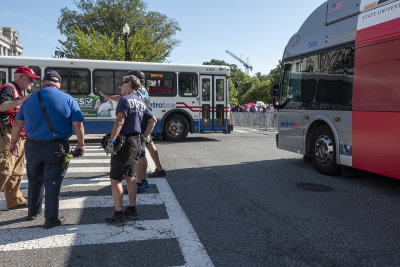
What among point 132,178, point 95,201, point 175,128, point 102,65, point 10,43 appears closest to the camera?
point 132,178

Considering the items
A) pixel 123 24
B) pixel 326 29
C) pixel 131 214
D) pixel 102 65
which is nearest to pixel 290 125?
pixel 326 29

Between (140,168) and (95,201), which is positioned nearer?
(95,201)

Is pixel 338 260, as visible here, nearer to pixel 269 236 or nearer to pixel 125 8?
pixel 269 236

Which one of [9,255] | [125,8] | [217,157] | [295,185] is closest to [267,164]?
[217,157]

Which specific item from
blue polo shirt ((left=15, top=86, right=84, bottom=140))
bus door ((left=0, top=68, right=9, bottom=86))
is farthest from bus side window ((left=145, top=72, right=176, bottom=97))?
blue polo shirt ((left=15, top=86, right=84, bottom=140))

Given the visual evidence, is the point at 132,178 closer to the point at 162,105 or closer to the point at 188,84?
the point at 162,105

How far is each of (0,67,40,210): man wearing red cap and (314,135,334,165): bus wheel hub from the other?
18.1ft

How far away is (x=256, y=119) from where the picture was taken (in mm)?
25688

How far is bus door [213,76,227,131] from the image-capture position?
14.5 meters

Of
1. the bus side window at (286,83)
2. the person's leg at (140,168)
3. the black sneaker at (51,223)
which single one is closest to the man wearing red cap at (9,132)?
the black sneaker at (51,223)

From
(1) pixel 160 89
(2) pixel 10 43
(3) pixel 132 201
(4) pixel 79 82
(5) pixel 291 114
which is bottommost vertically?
(3) pixel 132 201

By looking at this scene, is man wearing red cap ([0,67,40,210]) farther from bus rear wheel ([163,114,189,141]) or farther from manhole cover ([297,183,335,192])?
bus rear wheel ([163,114,189,141])

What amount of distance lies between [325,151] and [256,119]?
1865 centimetres

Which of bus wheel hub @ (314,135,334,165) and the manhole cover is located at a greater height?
bus wheel hub @ (314,135,334,165)
